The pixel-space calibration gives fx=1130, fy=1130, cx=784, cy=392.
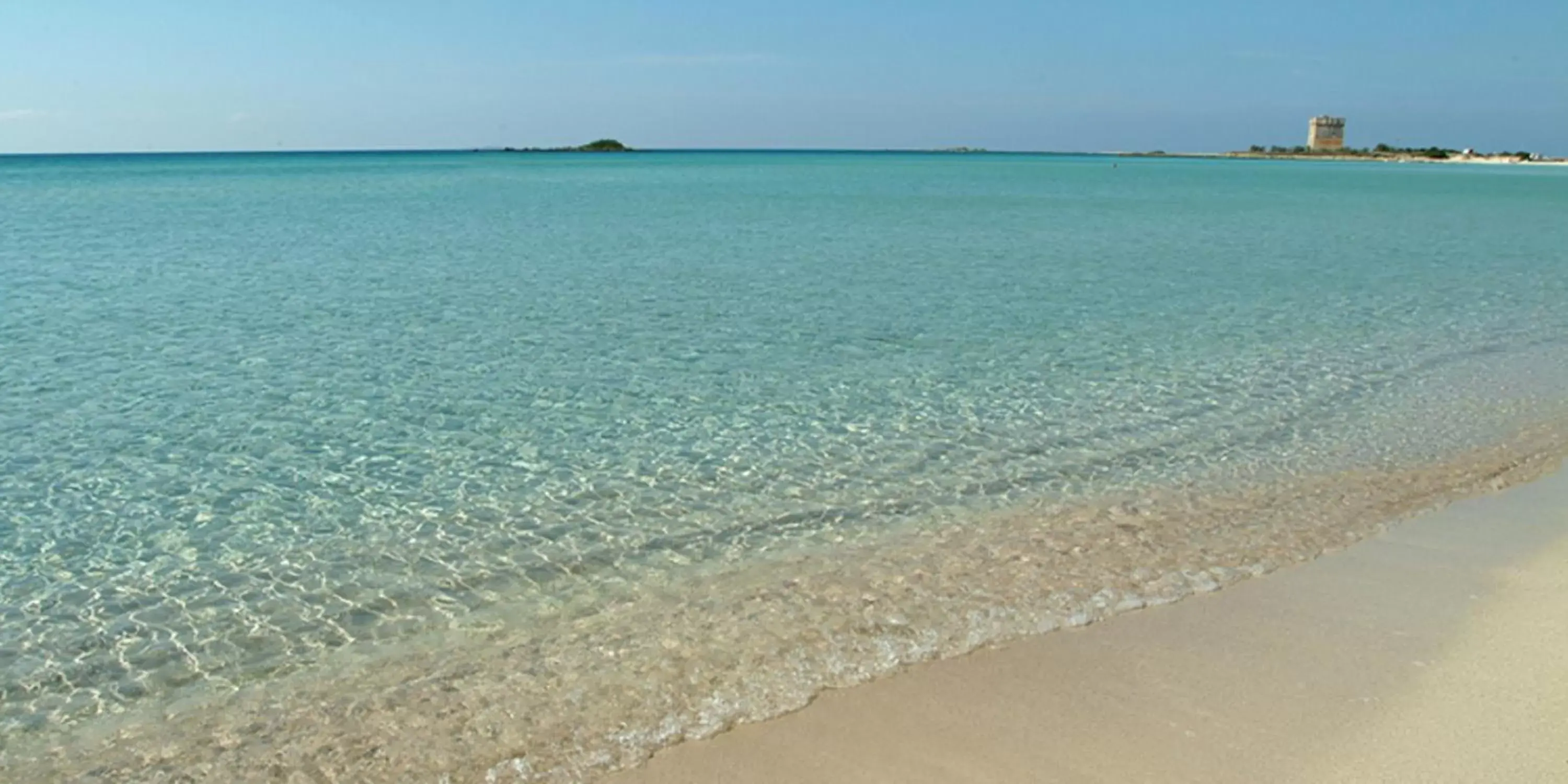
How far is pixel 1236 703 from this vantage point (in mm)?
4590

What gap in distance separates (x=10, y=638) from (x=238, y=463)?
8.89 feet

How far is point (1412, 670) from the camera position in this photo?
15.9 feet

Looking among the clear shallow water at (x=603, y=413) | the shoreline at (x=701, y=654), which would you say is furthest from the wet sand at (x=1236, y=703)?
the clear shallow water at (x=603, y=413)

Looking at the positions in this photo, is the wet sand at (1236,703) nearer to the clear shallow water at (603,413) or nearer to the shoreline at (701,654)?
the shoreline at (701,654)

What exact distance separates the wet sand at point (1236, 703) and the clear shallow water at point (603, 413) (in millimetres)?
537

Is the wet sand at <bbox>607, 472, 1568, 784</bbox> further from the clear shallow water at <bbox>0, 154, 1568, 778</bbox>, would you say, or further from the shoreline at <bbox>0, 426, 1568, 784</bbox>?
the clear shallow water at <bbox>0, 154, 1568, 778</bbox>

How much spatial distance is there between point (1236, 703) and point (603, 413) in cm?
600

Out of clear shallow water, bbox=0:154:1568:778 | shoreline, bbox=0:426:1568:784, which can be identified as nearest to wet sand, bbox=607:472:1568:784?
shoreline, bbox=0:426:1568:784

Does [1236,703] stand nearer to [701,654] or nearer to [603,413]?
[701,654]

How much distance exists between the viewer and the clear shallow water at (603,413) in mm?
5824

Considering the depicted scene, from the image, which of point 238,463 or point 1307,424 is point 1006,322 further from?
point 238,463

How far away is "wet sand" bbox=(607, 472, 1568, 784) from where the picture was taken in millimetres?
4113

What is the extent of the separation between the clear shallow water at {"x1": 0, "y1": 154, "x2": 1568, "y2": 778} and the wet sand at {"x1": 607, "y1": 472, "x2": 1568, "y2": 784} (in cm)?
54

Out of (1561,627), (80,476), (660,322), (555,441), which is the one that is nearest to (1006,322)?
(660,322)
